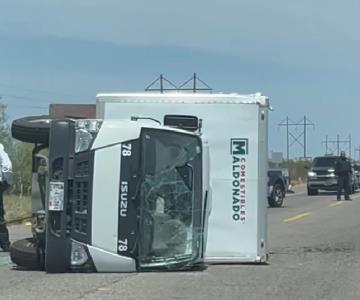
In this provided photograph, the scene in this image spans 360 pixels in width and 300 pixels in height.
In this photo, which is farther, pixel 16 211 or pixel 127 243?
pixel 16 211

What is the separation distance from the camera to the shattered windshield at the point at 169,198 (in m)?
10.5

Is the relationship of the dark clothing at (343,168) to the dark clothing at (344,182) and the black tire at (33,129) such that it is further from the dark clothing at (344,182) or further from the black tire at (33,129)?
the black tire at (33,129)

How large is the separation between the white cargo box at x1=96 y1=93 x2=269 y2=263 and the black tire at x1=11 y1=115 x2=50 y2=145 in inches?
38.9

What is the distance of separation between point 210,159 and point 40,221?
8.29ft

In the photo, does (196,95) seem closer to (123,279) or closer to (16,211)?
(123,279)

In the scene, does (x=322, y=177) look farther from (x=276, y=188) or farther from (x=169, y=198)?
(x=169, y=198)

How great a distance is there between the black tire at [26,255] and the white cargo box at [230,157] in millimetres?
2111

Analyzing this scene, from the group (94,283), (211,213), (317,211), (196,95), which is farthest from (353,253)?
(317,211)

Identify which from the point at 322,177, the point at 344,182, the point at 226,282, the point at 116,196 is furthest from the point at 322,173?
the point at 116,196

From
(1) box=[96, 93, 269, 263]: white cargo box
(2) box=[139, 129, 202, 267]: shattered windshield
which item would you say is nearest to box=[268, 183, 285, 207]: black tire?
(1) box=[96, 93, 269, 263]: white cargo box

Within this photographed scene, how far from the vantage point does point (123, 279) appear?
10.1 m

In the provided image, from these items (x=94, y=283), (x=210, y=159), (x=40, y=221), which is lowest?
(x=94, y=283)

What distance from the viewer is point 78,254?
1038 cm

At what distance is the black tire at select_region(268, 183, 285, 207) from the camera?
92.0 feet
